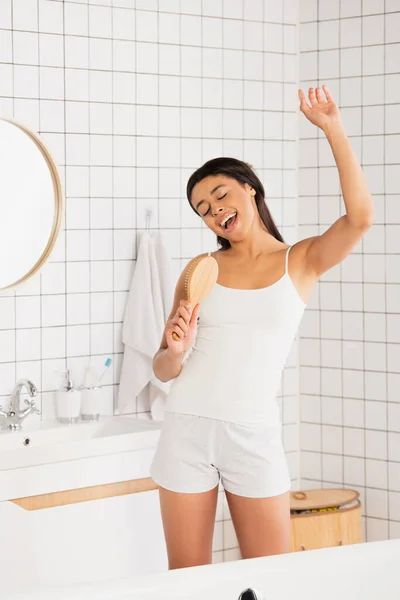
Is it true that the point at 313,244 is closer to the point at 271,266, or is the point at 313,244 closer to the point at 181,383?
the point at 271,266

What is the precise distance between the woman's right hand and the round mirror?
1046mm

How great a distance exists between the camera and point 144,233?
3387 millimetres

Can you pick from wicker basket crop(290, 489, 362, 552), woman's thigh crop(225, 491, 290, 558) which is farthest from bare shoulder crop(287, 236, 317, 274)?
wicker basket crop(290, 489, 362, 552)

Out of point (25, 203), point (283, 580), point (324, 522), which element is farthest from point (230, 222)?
point (324, 522)

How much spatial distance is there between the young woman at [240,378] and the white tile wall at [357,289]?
1241 mm

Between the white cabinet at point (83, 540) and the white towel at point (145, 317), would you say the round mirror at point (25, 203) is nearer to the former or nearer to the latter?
the white towel at point (145, 317)

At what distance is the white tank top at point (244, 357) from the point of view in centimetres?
228

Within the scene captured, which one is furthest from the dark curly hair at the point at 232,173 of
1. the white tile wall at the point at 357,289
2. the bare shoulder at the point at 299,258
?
the white tile wall at the point at 357,289

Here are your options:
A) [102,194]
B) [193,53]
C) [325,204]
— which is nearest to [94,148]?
[102,194]

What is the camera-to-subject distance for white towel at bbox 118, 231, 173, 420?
3.33m

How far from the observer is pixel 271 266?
2.36 metres

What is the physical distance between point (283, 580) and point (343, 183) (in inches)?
38.1

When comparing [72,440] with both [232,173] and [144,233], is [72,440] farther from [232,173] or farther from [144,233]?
[232,173]

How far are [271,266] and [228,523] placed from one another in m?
1.60
